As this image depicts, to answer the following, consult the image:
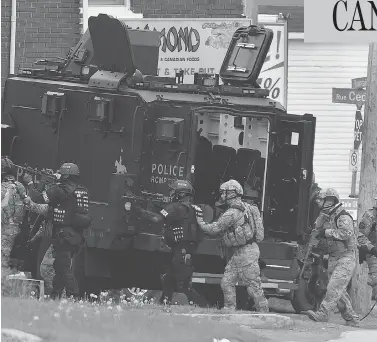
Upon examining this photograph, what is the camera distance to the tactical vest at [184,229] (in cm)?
1570

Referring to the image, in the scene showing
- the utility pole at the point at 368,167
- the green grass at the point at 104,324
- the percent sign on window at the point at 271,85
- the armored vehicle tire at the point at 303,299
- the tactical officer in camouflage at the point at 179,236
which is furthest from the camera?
the percent sign on window at the point at 271,85

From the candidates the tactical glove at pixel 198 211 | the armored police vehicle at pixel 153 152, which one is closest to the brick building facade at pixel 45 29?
the armored police vehicle at pixel 153 152

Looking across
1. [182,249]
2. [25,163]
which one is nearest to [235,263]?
[182,249]

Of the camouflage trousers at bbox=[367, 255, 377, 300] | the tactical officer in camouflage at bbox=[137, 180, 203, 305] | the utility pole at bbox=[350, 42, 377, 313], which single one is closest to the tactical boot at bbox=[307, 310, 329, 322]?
the tactical officer in camouflage at bbox=[137, 180, 203, 305]

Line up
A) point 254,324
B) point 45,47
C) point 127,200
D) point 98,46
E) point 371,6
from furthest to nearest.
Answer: point 45,47, point 98,46, point 127,200, point 254,324, point 371,6

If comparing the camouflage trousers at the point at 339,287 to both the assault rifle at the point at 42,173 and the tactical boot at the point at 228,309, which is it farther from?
the assault rifle at the point at 42,173

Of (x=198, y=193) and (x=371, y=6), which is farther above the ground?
(x=371, y=6)

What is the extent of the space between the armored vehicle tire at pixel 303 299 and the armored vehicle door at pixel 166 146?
2217 mm

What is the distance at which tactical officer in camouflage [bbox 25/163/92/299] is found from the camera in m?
15.3

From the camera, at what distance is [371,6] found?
11297 mm

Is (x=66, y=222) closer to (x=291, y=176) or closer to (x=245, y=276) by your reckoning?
(x=245, y=276)

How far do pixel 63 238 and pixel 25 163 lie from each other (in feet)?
8.98

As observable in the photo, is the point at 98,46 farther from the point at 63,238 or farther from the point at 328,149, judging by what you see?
the point at 328,149

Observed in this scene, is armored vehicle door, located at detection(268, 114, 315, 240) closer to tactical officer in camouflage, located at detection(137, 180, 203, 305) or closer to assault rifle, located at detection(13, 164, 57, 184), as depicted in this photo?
tactical officer in camouflage, located at detection(137, 180, 203, 305)
